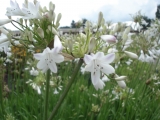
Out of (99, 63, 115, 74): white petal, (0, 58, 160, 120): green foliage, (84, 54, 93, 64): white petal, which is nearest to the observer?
(84, 54, 93, 64): white petal

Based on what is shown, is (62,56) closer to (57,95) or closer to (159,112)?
(159,112)

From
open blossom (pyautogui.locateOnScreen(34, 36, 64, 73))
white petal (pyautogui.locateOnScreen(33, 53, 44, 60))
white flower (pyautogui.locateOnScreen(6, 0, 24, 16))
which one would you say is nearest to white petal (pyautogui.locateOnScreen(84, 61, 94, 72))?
open blossom (pyautogui.locateOnScreen(34, 36, 64, 73))

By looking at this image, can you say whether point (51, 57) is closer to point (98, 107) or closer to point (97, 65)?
point (97, 65)

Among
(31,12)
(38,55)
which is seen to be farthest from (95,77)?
(31,12)

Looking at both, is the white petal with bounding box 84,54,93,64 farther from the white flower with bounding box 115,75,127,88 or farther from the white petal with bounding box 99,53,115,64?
the white flower with bounding box 115,75,127,88

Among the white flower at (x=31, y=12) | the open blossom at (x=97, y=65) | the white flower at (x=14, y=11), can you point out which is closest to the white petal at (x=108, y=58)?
the open blossom at (x=97, y=65)

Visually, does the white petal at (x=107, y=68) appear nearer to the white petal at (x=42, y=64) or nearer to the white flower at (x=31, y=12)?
the white petal at (x=42, y=64)

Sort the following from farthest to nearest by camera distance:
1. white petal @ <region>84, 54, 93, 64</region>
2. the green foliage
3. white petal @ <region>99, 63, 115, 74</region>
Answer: the green foliage → white petal @ <region>99, 63, 115, 74</region> → white petal @ <region>84, 54, 93, 64</region>
